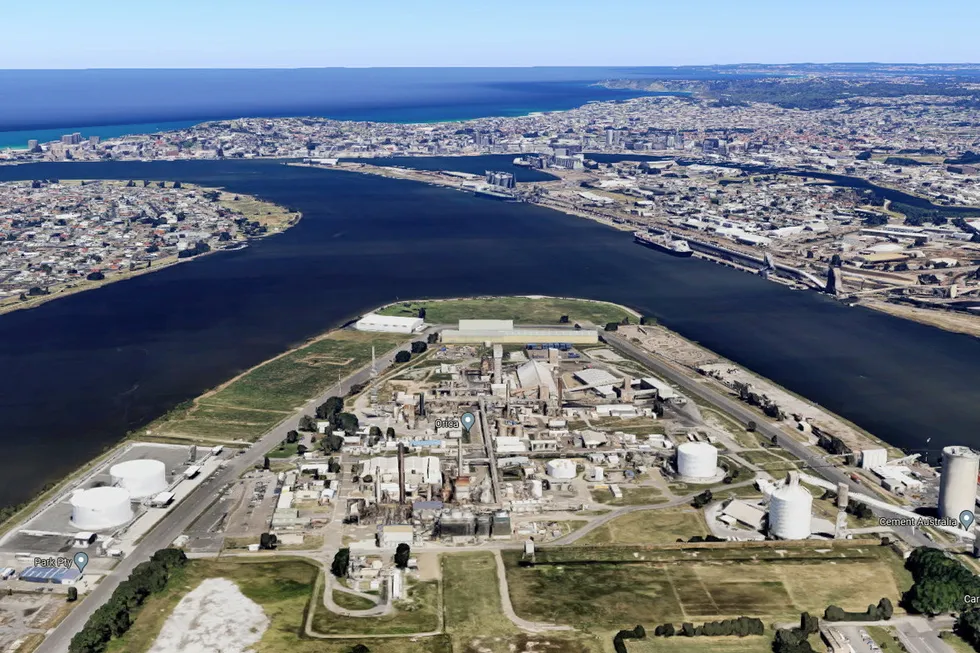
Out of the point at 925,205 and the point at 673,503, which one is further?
the point at 925,205

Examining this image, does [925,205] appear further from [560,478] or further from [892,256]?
[560,478]

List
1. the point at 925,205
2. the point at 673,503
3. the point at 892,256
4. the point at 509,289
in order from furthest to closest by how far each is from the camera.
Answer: the point at 925,205, the point at 892,256, the point at 509,289, the point at 673,503

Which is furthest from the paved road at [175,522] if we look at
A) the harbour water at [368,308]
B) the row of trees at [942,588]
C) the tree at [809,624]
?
the row of trees at [942,588]

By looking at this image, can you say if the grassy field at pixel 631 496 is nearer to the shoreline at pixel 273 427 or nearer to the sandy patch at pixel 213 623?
the shoreline at pixel 273 427

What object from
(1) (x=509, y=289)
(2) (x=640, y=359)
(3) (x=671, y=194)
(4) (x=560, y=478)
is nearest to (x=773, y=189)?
(3) (x=671, y=194)

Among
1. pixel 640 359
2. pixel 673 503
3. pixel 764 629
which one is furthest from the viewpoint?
pixel 640 359

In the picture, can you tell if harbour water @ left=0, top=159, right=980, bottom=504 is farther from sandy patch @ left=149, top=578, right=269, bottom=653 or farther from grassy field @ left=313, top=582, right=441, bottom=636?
grassy field @ left=313, top=582, right=441, bottom=636
